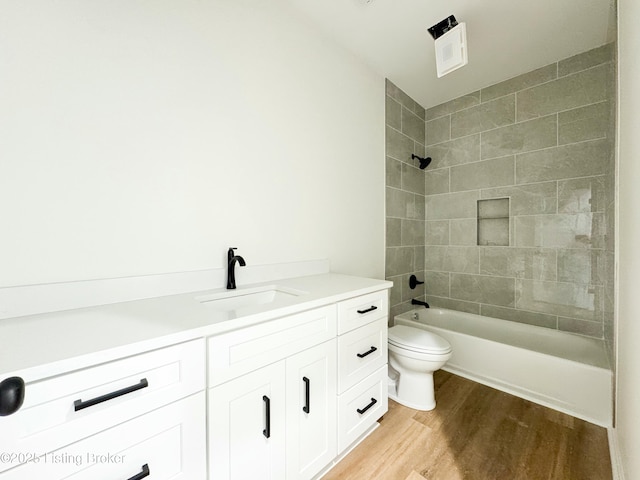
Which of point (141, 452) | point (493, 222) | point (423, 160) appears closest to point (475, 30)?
point (423, 160)

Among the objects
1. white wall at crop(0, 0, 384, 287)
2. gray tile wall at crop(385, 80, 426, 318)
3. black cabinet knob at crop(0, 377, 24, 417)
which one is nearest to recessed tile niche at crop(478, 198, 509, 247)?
gray tile wall at crop(385, 80, 426, 318)

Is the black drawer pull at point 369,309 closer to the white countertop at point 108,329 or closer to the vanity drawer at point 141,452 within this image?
the white countertop at point 108,329

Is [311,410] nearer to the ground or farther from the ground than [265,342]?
nearer to the ground

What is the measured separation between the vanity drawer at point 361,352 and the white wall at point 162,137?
594 mm

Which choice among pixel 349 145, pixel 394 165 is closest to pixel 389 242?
pixel 394 165

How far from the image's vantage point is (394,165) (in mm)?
2432

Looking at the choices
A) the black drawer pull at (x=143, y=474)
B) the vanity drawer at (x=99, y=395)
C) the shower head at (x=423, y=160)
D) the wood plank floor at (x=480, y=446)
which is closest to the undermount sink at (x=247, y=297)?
the vanity drawer at (x=99, y=395)

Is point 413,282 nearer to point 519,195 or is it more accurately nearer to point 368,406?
point 519,195

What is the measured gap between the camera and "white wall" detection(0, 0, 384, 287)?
86 cm

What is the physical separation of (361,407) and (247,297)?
0.85 m

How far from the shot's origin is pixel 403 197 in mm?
2547

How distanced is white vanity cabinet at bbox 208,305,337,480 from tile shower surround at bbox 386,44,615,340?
141 cm

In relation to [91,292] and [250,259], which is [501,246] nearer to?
[250,259]

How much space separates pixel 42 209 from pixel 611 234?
3.07 meters
